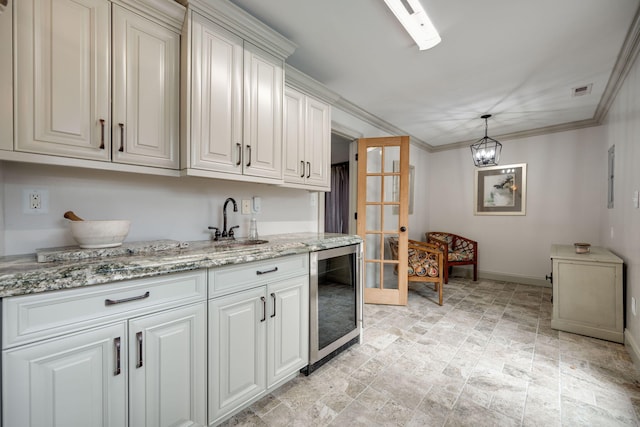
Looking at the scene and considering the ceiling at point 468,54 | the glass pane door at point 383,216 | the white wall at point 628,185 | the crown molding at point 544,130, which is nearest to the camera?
the ceiling at point 468,54

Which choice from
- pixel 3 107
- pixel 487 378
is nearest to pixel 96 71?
pixel 3 107

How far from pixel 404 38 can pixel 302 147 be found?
112 cm

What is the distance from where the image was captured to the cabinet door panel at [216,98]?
5.06ft

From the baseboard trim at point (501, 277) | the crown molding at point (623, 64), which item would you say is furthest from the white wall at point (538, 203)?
the crown molding at point (623, 64)

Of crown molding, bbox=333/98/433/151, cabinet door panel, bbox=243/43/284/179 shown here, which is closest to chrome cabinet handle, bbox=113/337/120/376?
cabinet door panel, bbox=243/43/284/179

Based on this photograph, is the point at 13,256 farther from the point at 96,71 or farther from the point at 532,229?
the point at 532,229

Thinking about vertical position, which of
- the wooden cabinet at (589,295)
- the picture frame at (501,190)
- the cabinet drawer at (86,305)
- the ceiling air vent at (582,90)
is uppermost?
the ceiling air vent at (582,90)

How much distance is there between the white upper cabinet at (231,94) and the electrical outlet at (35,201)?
2.17 ft

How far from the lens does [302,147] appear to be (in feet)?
7.49

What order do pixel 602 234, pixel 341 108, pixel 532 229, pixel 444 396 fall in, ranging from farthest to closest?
pixel 532 229 → pixel 602 234 → pixel 341 108 → pixel 444 396

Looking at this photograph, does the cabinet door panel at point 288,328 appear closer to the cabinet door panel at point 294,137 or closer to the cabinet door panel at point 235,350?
the cabinet door panel at point 235,350

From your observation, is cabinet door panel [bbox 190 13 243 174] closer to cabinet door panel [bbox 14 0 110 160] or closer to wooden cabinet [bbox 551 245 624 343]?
cabinet door panel [bbox 14 0 110 160]

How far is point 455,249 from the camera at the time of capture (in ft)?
15.7

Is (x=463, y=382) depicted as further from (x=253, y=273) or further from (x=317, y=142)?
(x=317, y=142)
